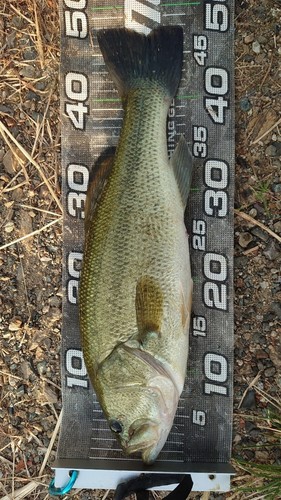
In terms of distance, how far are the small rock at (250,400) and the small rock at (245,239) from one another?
0.79 meters

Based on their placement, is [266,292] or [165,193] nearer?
[165,193]

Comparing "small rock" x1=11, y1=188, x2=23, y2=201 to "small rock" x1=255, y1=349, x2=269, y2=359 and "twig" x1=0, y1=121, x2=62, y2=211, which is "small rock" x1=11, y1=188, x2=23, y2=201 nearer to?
"twig" x1=0, y1=121, x2=62, y2=211

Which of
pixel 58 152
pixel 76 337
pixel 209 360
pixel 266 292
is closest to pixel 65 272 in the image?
pixel 76 337

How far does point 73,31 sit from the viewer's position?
2.91m

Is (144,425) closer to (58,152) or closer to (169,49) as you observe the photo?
(58,152)

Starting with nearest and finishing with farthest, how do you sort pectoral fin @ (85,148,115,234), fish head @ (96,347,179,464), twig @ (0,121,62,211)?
fish head @ (96,347,179,464)
pectoral fin @ (85,148,115,234)
twig @ (0,121,62,211)

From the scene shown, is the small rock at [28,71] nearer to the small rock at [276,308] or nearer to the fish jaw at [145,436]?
the small rock at [276,308]

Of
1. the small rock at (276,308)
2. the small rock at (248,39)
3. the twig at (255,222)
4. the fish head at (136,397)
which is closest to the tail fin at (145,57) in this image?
the small rock at (248,39)

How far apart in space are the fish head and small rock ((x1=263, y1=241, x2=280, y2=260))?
0.90m

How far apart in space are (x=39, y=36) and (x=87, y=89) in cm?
44

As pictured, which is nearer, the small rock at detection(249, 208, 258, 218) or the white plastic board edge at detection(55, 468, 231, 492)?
the white plastic board edge at detection(55, 468, 231, 492)

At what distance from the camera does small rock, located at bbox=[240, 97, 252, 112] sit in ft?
9.38

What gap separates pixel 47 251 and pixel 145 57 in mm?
1187

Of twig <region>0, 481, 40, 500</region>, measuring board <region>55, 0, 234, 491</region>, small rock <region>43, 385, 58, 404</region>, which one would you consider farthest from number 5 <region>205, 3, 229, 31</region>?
twig <region>0, 481, 40, 500</region>
